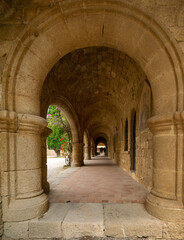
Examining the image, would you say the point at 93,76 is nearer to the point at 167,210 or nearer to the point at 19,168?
the point at 19,168

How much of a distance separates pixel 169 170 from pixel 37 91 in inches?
98.6

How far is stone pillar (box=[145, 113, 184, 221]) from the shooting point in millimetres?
2158

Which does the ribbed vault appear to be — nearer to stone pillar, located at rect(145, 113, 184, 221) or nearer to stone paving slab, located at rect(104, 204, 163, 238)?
stone pillar, located at rect(145, 113, 184, 221)

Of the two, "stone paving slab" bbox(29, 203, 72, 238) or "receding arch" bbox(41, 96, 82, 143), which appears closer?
"stone paving slab" bbox(29, 203, 72, 238)

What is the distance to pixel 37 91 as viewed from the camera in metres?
2.52

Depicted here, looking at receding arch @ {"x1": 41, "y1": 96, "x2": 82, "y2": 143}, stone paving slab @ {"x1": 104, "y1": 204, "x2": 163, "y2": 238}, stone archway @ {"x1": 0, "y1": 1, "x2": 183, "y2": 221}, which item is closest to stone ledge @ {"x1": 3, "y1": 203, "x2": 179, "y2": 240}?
stone paving slab @ {"x1": 104, "y1": 204, "x2": 163, "y2": 238}

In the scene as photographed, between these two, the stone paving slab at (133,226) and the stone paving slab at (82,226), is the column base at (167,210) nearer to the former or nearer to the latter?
the stone paving slab at (133,226)

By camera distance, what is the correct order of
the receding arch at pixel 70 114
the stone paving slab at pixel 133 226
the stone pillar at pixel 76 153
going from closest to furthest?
the stone paving slab at pixel 133 226, the receding arch at pixel 70 114, the stone pillar at pixel 76 153

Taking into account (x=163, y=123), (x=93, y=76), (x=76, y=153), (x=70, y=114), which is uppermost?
(x=93, y=76)

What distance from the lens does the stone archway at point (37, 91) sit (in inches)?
86.9

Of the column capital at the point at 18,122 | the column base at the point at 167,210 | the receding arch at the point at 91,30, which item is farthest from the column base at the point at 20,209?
the column base at the point at 167,210

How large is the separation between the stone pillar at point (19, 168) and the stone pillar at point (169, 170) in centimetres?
188

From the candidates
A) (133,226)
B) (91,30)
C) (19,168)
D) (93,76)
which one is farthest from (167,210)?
(93,76)

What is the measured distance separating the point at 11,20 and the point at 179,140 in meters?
3.25
